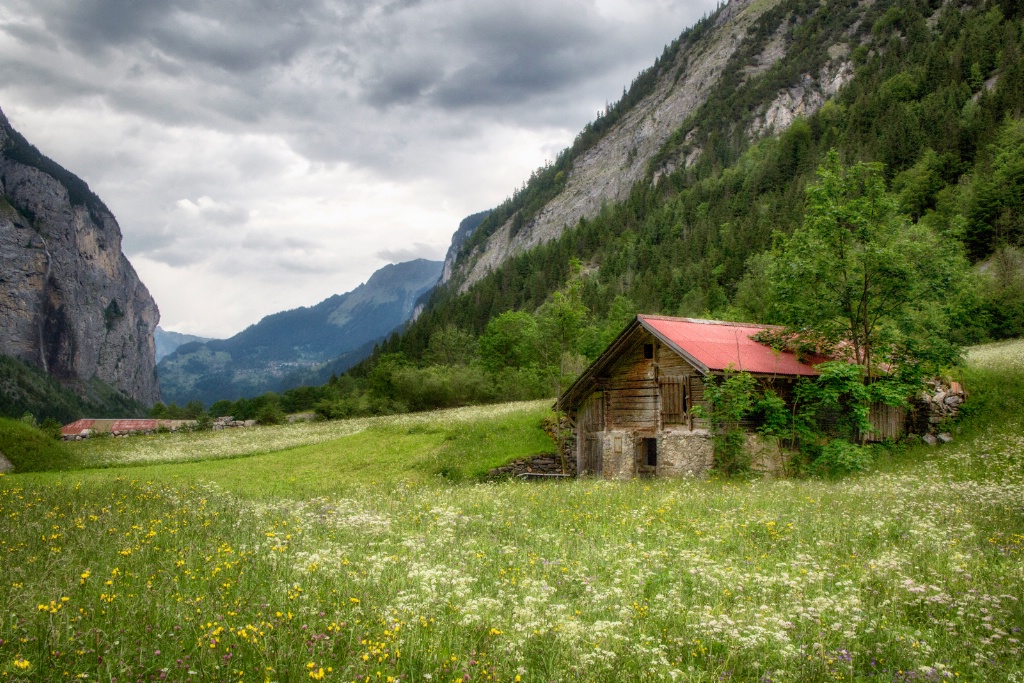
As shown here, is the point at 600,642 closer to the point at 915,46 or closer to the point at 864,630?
the point at 864,630

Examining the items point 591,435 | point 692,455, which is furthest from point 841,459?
point 591,435

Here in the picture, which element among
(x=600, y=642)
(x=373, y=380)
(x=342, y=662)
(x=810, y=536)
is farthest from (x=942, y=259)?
(x=373, y=380)

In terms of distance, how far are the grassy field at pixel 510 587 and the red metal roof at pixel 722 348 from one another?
10.3 meters

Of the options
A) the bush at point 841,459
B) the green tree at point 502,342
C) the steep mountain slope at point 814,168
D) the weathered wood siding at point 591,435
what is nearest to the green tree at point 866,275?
the bush at point 841,459

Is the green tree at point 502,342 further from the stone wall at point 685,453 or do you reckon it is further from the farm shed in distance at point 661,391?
the stone wall at point 685,453

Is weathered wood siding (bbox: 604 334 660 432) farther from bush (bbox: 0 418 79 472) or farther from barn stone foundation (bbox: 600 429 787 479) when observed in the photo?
bush (bbox: 0 418 79 472)

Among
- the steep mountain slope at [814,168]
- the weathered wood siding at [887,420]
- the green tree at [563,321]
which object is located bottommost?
the weathered wood siding at [887,420]

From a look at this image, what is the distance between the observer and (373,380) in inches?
3406

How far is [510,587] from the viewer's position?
883 cm

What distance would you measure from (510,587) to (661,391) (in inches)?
856

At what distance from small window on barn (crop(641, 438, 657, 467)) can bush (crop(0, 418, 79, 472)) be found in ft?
94.7

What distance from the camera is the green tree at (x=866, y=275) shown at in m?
27.0

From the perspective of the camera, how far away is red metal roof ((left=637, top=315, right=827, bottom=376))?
88.0 feet

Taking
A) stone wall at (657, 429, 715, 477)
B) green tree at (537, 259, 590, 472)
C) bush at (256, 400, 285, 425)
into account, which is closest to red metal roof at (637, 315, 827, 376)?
stone wall at (657, 429, 715, 477)
